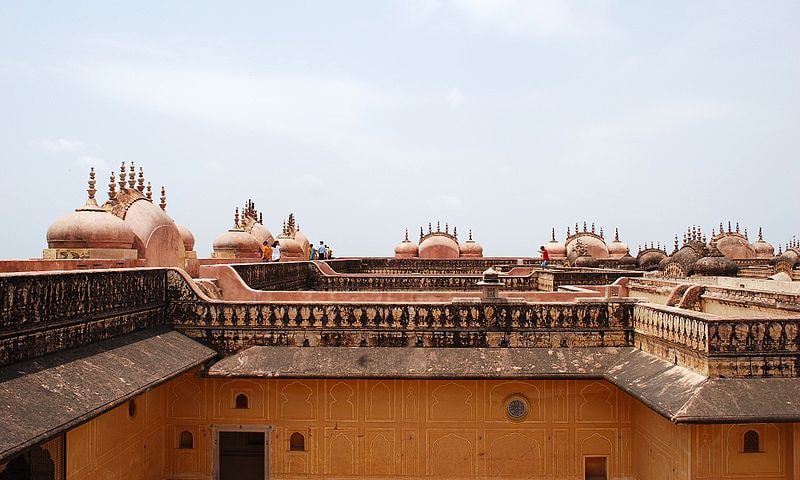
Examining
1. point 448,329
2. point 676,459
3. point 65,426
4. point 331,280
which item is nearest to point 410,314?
point 448,329

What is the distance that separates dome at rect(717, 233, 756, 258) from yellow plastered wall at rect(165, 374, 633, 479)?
37.9 m

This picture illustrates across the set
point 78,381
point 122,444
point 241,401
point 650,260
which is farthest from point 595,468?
point 650,260

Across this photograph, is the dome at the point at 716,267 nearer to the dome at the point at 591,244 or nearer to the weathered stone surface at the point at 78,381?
the weathered stone surface at the point at 78,381

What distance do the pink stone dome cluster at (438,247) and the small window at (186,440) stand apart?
94.3 feet

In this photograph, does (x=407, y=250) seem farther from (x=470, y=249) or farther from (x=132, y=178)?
(x=132, y=178)

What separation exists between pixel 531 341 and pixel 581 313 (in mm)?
983

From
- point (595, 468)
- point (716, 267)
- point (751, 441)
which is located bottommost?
point (595, 468)

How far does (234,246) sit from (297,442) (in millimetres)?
14789

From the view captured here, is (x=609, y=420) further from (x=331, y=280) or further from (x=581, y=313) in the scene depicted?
(x=331, y=280)

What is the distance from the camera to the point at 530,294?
13.7 meters

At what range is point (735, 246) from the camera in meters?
46.2

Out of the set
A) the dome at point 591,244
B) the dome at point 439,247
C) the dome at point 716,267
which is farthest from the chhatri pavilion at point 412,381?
the dome at point 591,244

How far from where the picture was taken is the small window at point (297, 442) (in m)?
12.0

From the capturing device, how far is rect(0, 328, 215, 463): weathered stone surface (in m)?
7.14
